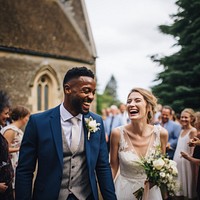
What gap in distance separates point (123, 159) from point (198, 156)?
2.04m

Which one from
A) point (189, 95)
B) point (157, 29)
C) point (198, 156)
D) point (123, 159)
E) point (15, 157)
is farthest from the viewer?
point (157, 29)

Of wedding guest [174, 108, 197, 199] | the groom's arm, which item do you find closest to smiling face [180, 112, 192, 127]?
wedding guest [174, 108, 197, 199]

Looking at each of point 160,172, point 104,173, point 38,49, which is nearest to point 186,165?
point 160,172

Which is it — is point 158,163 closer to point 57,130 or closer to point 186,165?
point 57,130

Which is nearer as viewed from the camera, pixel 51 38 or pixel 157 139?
pixel 157 139

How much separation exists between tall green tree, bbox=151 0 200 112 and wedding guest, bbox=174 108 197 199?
6.61 metres

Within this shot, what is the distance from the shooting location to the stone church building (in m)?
16.5

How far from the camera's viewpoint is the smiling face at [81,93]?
3.03 meters

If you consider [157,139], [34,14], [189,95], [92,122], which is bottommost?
[157,139]

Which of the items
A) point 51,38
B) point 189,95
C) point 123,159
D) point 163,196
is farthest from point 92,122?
point 51,38

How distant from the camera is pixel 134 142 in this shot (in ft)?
13.9

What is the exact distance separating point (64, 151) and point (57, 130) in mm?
208

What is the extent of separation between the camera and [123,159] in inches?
163

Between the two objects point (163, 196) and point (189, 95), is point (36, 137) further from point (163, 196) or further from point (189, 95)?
point (189, 95)
